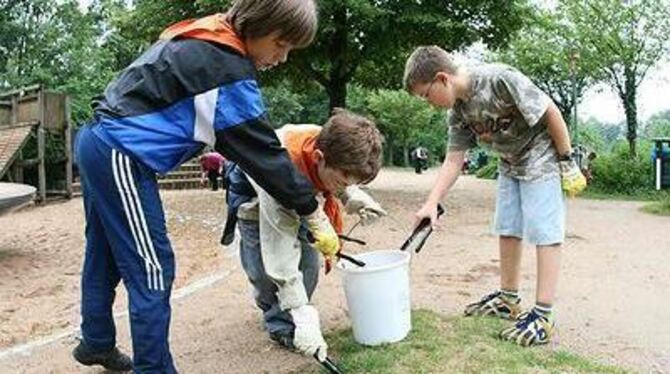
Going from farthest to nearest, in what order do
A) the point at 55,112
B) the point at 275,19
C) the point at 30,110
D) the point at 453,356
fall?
the point at 55,112 → the point at 30,110 → the point at 453,356 → the point at 275,19

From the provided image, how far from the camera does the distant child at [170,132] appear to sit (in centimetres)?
232

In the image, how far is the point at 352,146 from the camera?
2.71 m

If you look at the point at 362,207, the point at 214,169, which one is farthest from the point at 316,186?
the point at 214,169

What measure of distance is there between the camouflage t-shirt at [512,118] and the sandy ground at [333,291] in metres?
0.82

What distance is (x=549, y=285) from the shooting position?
3.26 meters

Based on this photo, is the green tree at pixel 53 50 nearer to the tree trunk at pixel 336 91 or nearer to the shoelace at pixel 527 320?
the tree trunk at pixel 336 91

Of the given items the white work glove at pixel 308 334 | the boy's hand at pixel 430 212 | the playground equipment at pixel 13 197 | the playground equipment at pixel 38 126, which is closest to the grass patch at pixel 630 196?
the playground equipment at pixel 38 126

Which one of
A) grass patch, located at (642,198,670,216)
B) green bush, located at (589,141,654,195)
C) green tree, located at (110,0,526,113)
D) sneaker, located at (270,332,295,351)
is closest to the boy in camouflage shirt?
sneaker, located at (270,332,295,351)

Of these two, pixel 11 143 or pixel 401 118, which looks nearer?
pixel 11 143

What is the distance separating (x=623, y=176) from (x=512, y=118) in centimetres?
1238

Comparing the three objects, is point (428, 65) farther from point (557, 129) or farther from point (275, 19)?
point (275, 19)

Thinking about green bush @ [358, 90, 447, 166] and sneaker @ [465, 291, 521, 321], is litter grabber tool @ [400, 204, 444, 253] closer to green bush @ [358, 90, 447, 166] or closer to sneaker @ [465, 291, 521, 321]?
sneaker @ [465, 291, 521, 321]

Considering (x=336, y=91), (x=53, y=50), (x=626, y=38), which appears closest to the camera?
(x=336, y=91)

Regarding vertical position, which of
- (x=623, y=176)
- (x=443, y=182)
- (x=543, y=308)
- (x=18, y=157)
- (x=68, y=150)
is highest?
(x=68, y=150)
